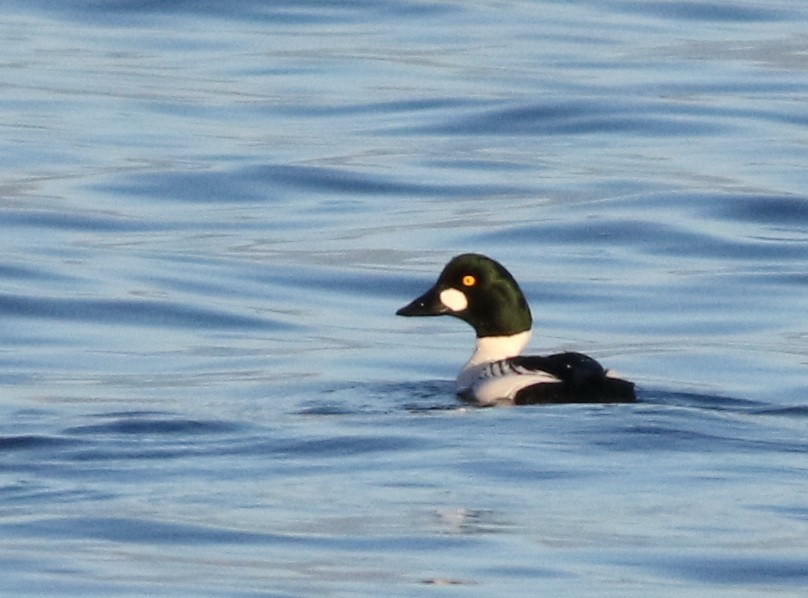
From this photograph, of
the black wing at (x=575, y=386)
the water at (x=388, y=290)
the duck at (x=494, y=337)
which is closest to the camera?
the water at (x=388, y=290)

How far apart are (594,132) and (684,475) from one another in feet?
38.0

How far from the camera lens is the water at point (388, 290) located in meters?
8.05

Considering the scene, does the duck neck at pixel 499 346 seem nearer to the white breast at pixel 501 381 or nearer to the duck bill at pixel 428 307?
the duck bill at pixel 428 307

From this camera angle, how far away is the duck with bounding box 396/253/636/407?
10664 mm

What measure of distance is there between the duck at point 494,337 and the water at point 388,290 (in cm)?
25

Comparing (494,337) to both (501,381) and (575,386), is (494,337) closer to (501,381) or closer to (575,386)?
(501,381)

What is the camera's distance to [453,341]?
1359 cm

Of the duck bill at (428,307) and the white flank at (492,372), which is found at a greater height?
the duck bill at (428,307)

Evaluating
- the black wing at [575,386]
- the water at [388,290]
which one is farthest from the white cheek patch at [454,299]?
the black wing at [575,386]

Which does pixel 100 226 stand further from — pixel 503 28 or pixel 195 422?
pixel 503 28

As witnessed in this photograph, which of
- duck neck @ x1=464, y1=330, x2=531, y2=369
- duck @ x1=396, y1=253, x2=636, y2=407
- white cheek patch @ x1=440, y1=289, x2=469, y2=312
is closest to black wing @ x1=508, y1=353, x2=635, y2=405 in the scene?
duck @ x1=396, y1=253, x2=636, y2=407

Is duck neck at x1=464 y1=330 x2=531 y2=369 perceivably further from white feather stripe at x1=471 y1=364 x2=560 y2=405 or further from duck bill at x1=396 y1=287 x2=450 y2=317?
white feather stripe at x1=471 y1=364 x2=560 y2=405

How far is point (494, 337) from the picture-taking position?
39.1 feet

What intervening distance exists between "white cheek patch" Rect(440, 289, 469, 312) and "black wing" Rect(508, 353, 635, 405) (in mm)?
1156
